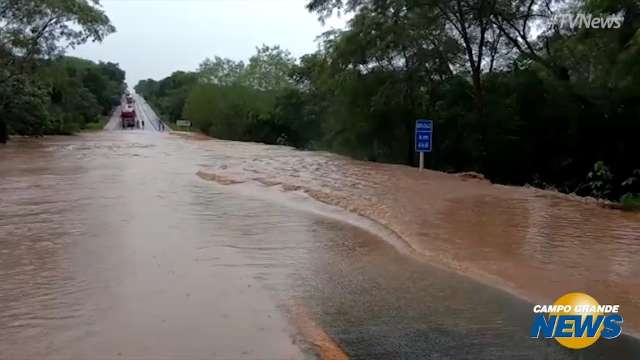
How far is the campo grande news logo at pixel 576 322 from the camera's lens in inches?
199

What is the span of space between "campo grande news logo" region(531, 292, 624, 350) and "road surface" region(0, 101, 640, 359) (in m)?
0.10

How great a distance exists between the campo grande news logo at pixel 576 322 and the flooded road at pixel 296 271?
118mm

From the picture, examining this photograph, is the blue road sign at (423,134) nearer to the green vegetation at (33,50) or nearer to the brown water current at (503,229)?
the brown water current at (503,229)

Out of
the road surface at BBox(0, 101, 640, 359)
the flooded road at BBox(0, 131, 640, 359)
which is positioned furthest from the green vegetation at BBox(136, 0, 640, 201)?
the road surface at BBox(0, 101, 640, 359)

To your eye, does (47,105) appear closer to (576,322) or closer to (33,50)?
(33,50)

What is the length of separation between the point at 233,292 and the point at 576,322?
127 inches

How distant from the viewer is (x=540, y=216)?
450 inches

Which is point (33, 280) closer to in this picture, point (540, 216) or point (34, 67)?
point (540, 216)

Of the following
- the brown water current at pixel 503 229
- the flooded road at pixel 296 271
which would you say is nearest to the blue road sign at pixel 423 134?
the brown water current at pixel 503 229

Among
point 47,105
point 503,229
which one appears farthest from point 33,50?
point 503,229

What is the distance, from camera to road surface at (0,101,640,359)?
16.5ft

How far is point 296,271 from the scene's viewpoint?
24.6 ft

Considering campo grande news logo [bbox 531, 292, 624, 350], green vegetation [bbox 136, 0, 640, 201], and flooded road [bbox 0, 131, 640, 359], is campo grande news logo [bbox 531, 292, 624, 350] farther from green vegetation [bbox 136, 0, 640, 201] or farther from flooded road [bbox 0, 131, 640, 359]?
green vegetation [bbox 136, 0, 640, 201]

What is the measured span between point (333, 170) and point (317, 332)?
49.3ft
